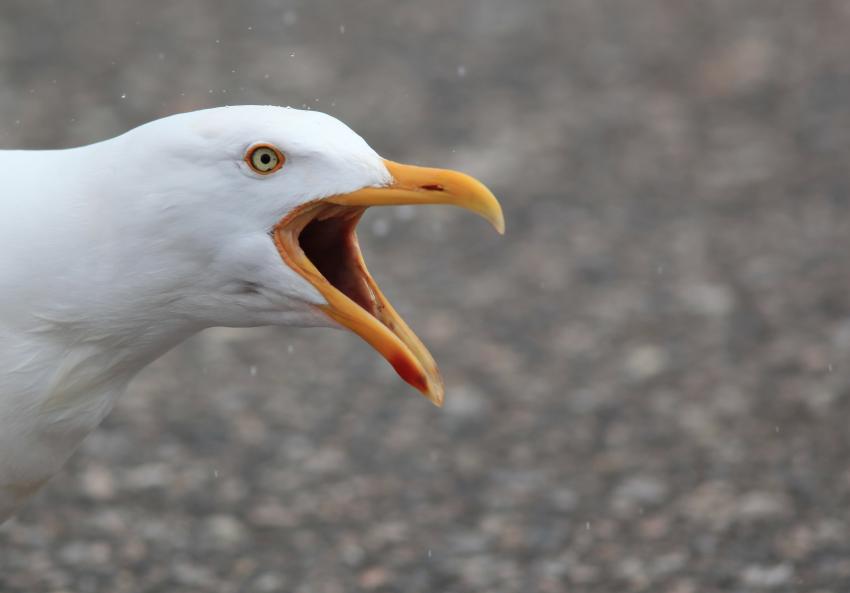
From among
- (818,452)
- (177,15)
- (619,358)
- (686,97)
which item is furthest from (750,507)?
(177,15)

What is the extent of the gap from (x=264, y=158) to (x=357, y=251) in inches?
12.5

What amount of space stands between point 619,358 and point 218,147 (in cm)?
281

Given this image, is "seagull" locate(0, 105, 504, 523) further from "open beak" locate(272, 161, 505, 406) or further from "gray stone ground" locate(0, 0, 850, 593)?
"gray stone ground" locate(0, 0, 850, 593)

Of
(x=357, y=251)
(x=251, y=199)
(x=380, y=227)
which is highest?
(x=380, y=227)

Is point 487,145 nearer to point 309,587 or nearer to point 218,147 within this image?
point 309,587

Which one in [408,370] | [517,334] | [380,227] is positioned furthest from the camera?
[380,227]

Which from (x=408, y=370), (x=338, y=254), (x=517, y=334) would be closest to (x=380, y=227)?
(x=517, y=334)

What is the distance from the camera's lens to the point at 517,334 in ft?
16.6

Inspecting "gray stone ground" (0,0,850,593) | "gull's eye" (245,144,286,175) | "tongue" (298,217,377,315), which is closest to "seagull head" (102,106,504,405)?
"gull's eye" (245,144,286,175)

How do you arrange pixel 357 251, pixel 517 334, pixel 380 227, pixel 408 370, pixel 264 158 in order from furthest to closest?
1. pixel 380 227
2. pixel 517 334
3. pixel 357 251
4. pixel 408 370
5. pixel 264 158

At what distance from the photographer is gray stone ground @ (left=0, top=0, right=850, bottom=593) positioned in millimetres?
3879

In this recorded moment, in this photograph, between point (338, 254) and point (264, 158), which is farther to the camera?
point (338, 254)

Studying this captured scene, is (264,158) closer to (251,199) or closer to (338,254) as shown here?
(251,199)

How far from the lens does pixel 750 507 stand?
4012 mm
